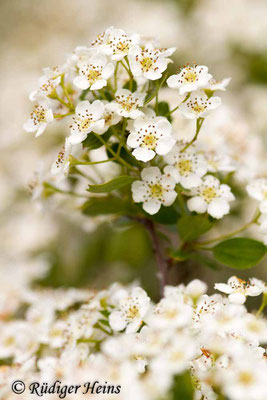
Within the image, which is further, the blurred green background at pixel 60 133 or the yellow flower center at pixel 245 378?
the blurred green background at pixel 60 133

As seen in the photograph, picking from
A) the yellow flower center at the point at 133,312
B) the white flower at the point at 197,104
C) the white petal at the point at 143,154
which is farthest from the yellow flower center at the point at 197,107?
the yellow flower center at the point at 133,312

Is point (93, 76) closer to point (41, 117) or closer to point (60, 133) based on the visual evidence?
point (41, 117)

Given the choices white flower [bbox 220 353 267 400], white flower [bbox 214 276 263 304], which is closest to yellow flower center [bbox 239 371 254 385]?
white flower [bbox 220 353 267 400]

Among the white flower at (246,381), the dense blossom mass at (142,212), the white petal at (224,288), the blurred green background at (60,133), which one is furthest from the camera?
the blurred green background at (60,133)

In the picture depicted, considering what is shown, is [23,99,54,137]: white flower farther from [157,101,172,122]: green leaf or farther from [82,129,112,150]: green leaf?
[157,101,172,122]: green leaf

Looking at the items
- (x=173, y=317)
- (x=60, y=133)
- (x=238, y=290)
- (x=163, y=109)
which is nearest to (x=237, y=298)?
(x=238, y=290)

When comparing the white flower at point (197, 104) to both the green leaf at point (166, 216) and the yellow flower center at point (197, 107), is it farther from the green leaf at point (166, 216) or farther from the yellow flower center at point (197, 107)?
the green leaf at point (166, 216)
